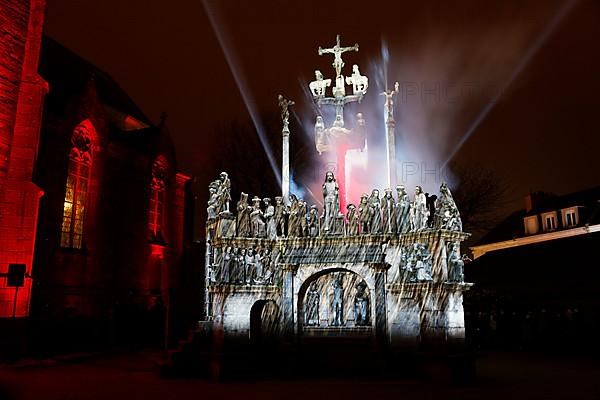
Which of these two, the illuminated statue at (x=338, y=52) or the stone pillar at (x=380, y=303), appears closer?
the stone pillar at (x=380, y=303)

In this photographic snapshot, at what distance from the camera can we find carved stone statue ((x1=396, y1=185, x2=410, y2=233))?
45.1 ft

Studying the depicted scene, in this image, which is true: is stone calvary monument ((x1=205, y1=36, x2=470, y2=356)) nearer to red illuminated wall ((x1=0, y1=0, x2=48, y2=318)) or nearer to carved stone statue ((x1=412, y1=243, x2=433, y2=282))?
carved stone statue ((x1=412, y1=243, x2=433, y2=282))

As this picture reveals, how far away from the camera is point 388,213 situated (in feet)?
45.7

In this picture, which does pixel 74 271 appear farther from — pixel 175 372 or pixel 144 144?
pixel 175 372

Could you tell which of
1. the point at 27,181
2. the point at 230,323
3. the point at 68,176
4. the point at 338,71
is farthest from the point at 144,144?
the point at 230,323

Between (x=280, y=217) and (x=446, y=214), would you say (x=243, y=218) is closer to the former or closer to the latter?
(x=280, y=217)

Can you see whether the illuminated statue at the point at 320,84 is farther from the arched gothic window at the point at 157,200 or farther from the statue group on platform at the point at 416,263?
the arched gothic window at the point at 157,200

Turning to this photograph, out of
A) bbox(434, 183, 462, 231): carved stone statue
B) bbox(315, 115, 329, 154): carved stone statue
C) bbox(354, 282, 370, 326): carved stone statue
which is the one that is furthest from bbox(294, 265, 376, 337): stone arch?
bbox(315, 115, 329, 154): carved stone statue

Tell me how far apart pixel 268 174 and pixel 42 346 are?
52.3ft

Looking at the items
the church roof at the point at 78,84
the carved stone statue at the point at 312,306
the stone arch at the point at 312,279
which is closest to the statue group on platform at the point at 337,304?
the carved stone statue at the point at 312,306

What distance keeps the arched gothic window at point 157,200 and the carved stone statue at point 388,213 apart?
63.6ft

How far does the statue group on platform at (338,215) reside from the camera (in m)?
13.5

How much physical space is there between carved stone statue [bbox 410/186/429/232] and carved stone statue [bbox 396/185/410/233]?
16 cm

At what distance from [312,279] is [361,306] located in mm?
1742
